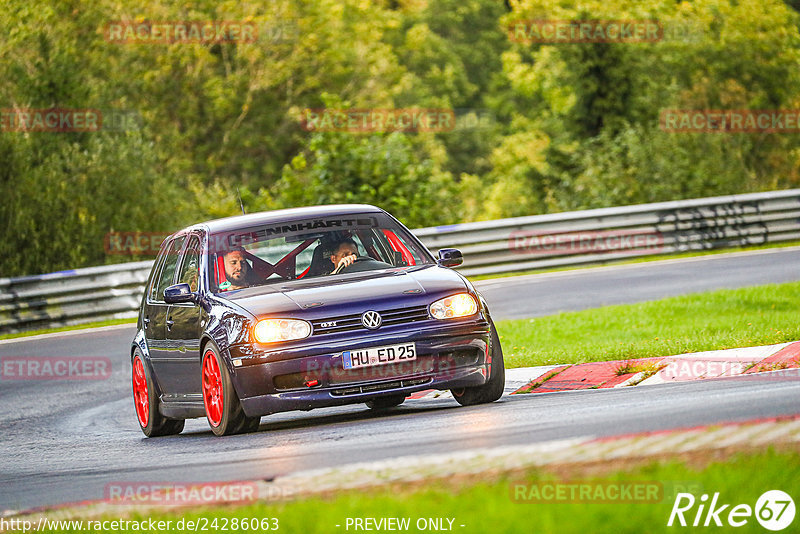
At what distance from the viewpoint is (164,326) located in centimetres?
1073

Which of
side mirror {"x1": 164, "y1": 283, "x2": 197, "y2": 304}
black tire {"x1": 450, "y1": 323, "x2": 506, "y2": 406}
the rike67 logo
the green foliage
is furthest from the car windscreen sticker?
the green foliage

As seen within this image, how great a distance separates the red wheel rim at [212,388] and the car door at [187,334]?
5.9 inches

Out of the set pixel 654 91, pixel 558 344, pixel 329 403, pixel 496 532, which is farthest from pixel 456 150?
pixel 496 532

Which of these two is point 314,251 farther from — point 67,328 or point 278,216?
point 67,328

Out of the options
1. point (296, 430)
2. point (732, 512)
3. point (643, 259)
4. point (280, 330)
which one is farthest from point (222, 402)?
point (643, 259)

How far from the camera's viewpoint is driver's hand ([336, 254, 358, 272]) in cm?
1029

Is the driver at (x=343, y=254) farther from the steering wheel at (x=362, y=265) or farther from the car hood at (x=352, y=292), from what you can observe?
the car hood at (x=352, y=292)

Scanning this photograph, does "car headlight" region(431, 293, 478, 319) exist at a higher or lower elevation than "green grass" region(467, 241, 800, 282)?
higher

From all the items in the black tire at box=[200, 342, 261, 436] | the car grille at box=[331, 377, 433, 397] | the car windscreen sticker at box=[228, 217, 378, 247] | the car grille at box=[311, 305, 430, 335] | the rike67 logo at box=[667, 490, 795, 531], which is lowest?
the black tire at box=[200, 342, 261, 436]

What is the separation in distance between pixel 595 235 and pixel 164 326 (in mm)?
13292

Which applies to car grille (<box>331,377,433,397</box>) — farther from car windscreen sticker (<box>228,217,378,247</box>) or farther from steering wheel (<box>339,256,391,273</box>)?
car windscreen sticker (<box>228,217,378,247</box>)

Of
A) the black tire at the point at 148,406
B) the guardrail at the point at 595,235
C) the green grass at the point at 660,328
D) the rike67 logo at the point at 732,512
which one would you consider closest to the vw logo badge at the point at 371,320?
the black tire at the point at 148,406

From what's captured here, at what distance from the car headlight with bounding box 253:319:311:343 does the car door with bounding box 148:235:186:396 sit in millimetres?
1472

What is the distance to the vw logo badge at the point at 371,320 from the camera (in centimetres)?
915
